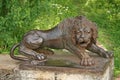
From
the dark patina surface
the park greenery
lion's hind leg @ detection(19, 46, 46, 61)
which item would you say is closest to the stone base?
the dark patina surface

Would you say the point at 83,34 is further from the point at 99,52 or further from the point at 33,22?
the point at 33,22

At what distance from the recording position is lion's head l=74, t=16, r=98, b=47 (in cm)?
458

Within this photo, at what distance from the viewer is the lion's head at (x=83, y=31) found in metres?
4.58

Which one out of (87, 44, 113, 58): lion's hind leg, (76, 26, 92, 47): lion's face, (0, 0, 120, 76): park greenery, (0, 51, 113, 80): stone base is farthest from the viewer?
(0, 0, 120, 76): park greenery

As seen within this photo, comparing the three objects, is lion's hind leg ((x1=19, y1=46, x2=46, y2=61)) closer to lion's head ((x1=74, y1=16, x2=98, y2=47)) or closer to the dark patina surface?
the dark patina surface

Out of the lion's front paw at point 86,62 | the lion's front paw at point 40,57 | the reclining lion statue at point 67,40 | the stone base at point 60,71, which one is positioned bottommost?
the stone base at point 60,71

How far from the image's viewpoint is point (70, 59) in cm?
508

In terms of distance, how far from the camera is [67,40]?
4.71 m

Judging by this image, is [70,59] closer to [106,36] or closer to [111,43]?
[111,43]

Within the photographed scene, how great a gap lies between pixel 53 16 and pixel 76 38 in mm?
4941

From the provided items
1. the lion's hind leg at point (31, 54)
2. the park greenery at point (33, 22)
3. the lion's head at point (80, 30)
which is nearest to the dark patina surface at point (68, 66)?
the lion's hind leg at point (31, 54)

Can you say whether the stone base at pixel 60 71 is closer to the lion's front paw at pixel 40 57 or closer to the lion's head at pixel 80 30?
the lion's front paw at pixel 40 57

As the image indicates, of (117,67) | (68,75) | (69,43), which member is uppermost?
(69,43)

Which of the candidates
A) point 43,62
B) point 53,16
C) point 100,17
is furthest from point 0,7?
point 100,17
